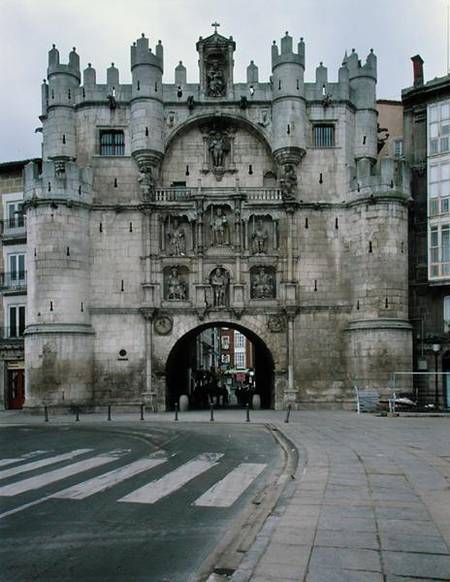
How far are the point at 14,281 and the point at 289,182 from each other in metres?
17.4

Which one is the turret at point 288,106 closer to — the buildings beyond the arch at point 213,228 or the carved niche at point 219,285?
the buildings beyond the arch at point 213,228

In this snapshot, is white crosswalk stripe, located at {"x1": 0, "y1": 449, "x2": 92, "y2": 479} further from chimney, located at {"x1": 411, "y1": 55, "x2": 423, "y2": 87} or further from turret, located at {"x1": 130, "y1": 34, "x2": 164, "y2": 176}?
chimney, located at {"x1": 411, "y1": 55, "x2": 423, "y2": 87}

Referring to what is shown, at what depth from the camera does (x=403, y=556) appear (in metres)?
8.48

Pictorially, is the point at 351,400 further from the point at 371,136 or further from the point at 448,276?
the point at 371,136

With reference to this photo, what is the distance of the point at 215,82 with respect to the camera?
4166 centimetres

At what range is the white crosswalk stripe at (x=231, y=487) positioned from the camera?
41.4 ft

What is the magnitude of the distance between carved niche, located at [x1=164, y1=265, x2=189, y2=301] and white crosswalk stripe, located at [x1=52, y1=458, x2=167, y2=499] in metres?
22.7

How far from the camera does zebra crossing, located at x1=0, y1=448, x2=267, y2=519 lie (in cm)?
1303

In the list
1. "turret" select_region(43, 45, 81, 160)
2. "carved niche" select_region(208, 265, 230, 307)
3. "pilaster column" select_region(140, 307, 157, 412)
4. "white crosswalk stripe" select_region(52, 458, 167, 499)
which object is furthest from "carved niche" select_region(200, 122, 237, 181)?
"white crosswalk stripe" select_region(52, 458, 167, 499)

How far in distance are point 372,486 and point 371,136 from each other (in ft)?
103

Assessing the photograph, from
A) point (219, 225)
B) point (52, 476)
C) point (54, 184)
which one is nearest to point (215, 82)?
point (219, 225)

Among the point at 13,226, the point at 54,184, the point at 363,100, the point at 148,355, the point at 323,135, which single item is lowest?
the point at 148,355

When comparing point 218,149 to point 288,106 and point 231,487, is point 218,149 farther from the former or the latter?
point 231,487

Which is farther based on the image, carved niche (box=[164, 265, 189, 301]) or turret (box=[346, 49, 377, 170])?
turret (box=[346, 49, 377, 170])
